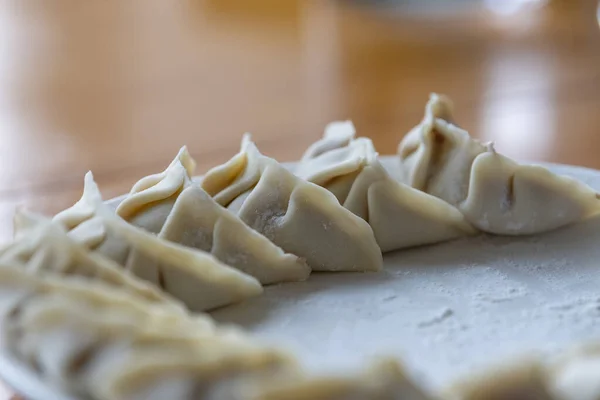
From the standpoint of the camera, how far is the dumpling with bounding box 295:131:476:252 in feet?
4.35

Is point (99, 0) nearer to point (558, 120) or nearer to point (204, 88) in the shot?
point (204, 88)

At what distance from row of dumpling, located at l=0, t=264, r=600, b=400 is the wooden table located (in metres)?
0.40

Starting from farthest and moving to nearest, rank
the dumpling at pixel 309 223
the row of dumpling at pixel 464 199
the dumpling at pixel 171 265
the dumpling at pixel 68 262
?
the row of dumpling at pixel 464 199 → the dumpling at pixel 309 223 → the dumpling at pixel 171 265 → the dumpling at pixel 68 262

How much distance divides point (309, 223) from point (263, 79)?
210 centimetres

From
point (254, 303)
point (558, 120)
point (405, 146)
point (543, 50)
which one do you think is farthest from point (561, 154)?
point (543, 50)

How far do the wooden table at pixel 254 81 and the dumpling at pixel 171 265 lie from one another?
0.28 m

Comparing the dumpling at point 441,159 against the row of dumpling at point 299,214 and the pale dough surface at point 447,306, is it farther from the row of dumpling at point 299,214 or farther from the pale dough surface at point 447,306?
the pale dough surface at point 447,306

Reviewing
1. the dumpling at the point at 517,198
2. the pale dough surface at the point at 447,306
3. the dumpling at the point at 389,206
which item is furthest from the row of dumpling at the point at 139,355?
the dumpling at the point at 517,198

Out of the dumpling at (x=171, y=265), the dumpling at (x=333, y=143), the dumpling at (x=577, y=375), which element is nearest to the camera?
the dumpling at (x=577, y=375)

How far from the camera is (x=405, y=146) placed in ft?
5.22

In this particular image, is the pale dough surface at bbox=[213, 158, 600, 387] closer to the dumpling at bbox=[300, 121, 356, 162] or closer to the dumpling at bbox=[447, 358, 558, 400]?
the dumpling at bbox=[447, 358, 558, 400]

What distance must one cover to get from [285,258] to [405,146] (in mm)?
503

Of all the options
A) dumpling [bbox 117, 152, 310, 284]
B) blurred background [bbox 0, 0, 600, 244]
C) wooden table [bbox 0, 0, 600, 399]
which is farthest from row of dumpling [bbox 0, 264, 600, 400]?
blurred background [bbox 0, 0, 600, 244]

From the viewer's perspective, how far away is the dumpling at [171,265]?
3.53ft
